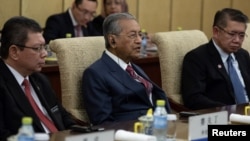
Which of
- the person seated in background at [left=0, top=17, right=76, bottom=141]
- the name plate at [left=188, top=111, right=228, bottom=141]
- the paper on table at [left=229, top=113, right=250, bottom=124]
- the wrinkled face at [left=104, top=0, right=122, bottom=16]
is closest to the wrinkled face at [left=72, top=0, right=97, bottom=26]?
the wrinkled face at [left=104, top=0, right=122, bottom=16]

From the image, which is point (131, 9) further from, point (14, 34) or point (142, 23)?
point (14, 34)

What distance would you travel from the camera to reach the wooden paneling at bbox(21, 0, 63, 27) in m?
6.84

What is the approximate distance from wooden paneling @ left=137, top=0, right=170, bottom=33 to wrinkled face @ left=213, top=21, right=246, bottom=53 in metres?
3.32

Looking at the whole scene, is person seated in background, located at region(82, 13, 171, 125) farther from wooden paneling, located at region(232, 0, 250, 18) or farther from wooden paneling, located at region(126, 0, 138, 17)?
wooden paneling, located at region(232, 0, 250, 18)

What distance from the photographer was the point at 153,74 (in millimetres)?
5766

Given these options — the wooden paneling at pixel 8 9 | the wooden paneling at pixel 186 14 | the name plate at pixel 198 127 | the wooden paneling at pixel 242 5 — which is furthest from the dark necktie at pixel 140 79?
the wooden paneling at pixel 242 5

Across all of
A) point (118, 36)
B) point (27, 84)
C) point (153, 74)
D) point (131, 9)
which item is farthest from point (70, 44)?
point (131, 9)

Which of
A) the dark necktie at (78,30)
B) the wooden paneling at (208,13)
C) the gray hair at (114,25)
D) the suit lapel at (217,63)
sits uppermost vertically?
the gray hair at (114,25)

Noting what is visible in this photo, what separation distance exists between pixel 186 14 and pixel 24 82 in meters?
5.17

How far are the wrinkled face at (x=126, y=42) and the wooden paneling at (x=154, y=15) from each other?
3.85 m

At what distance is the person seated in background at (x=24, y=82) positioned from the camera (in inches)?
127

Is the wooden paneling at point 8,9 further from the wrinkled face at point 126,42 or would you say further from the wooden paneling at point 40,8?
the wrinkled face at point 126,42

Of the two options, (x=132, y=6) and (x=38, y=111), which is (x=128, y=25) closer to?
(x=38, y=111)

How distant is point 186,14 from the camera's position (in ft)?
27.4
